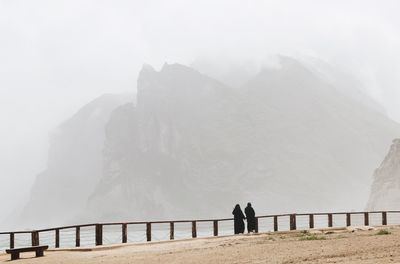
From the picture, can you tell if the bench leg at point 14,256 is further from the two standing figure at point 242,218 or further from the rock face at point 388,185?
the rock face at point 388,185

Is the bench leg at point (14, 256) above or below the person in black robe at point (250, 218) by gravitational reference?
below

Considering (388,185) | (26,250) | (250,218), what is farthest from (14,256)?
(388,185)

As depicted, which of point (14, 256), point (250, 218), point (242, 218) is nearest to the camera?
point (14, 256)

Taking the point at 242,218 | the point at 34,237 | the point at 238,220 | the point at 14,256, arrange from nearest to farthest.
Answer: the point at 14,256 < the point at 34,237 < the point at 238,220 < the point at 242,218

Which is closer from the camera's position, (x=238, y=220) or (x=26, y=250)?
(x=26, y=250)

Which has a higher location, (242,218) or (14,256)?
(242,218)

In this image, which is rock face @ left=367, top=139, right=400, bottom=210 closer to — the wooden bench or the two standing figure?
the two standing figure

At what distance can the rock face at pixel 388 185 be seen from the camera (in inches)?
4638

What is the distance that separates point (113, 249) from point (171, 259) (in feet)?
22.0

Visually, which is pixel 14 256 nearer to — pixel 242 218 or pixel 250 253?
pixel 250 253

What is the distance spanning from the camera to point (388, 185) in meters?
122

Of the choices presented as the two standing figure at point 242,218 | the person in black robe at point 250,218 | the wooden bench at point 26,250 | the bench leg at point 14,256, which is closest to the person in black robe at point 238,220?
the two standing figure at point 242,218

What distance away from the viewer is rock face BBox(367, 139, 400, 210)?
11781 cm

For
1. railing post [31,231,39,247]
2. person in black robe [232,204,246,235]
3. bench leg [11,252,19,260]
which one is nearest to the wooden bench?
bench leg [11,252,19,260]
